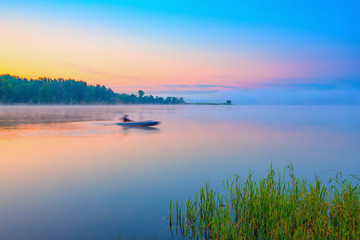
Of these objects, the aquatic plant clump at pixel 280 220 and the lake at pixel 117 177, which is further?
the lake at pixel 117 177

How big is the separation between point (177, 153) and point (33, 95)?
189 metres

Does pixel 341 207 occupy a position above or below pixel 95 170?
above

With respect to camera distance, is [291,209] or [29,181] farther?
[29,181]

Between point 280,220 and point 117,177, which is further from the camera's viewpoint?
point 117,177

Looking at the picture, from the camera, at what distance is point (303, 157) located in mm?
20203

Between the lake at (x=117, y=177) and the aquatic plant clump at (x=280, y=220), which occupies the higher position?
the aquatic plant clump at (x=280, y=220)

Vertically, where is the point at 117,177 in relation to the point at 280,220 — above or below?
below

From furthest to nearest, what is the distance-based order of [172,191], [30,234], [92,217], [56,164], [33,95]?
[33,95]
[56,164]
[172,191]
[92,217]
[30,234]

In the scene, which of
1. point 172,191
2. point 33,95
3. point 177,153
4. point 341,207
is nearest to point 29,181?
point 172,191

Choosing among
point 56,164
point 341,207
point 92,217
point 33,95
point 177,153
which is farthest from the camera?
point 33,95

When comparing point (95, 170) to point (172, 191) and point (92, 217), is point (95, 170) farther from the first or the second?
point (92, 217)

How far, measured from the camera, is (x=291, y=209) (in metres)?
6.95

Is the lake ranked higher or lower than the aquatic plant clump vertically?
lower

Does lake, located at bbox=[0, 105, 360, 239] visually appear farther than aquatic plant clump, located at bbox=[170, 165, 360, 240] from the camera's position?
Yes
